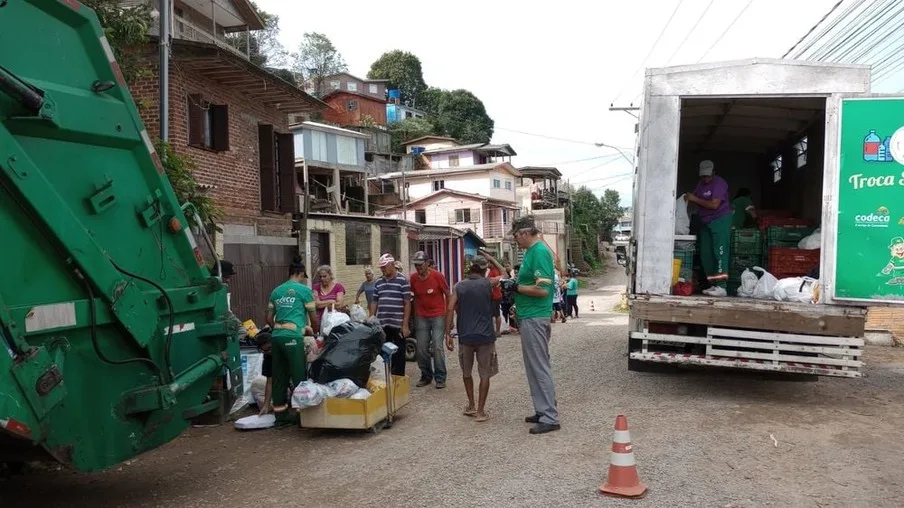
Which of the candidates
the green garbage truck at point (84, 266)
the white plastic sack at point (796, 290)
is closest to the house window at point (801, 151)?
the white plastic sack at point (796, 290)

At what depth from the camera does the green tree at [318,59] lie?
62125 millimetres

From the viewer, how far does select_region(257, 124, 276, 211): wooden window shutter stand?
1423 cm

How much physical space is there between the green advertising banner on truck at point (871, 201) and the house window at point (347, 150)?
2942cm

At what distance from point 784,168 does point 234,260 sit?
9.95 meters

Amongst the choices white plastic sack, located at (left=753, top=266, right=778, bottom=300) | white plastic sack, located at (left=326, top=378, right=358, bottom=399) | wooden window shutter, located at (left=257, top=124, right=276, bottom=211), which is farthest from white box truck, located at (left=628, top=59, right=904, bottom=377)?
wooden window shutter, located at (left=257, top=124, right=276, bottom=211)

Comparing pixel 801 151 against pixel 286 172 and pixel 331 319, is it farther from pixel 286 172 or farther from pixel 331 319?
pixel 286 172

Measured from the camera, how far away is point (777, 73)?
264 inches

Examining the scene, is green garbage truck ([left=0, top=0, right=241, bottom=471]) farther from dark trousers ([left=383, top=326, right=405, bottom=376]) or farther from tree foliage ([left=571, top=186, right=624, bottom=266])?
tree foliage ([left=571, top=186, right=624, bottom=266])

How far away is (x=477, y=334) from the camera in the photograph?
663 centimetres

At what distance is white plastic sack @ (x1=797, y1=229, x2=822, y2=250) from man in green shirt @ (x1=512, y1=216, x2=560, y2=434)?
12.0 ft

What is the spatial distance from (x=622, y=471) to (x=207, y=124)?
10.6 metres

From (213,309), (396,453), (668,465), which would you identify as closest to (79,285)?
(213,309)

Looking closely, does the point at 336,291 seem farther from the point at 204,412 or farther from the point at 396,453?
the point at 204,412

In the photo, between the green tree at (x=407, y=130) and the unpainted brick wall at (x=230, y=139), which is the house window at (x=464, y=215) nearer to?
the green tree at (x=407, y=130)
